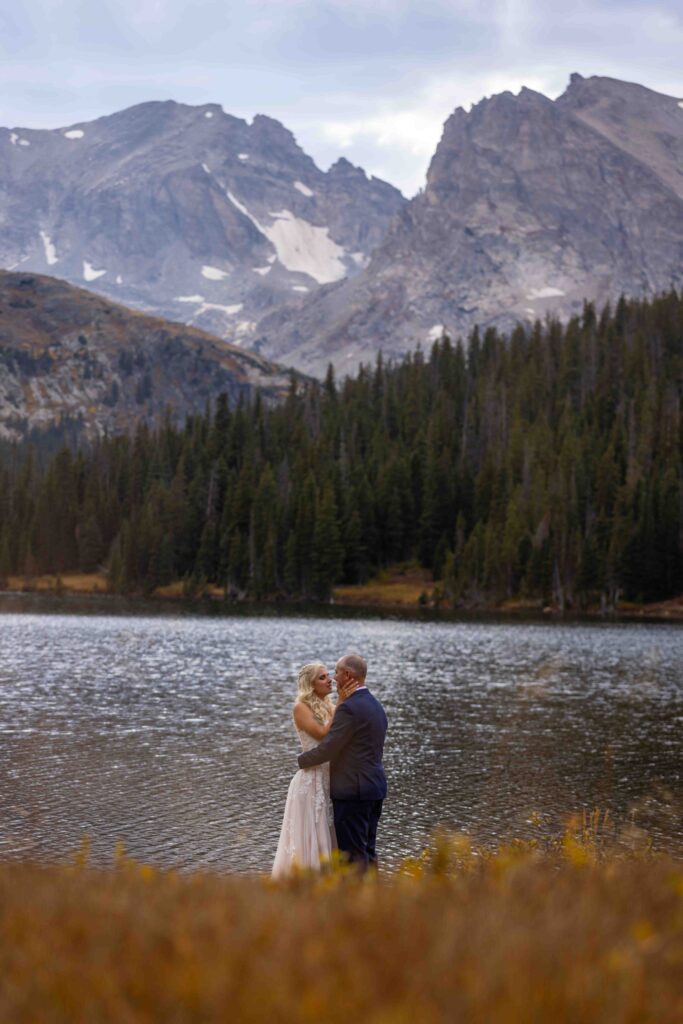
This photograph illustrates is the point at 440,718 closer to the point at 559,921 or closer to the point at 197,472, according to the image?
the point at 559,921

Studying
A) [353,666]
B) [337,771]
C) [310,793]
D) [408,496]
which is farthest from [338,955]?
[408,496]

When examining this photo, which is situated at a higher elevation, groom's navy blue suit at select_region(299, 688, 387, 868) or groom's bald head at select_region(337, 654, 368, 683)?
groom's bald head at select_region(337, 654, 368, 683)

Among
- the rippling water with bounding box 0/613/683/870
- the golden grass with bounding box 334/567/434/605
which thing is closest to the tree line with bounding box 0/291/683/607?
the golden grass with bounding box 334/567/434/605

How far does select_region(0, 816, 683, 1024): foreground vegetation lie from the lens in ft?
13.4

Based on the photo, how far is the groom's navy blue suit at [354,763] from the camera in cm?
1313

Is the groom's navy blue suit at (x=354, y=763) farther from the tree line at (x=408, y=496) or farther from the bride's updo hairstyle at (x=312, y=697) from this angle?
the tree line at (x=408, y=496)

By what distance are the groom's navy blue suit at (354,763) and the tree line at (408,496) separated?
12129 centimetres

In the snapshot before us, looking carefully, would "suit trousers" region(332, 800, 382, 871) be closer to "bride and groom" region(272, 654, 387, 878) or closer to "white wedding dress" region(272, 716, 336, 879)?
"bride and groom" region(272, 654, 387, 878)

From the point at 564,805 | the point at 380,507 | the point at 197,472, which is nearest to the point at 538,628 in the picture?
the point at 380,507

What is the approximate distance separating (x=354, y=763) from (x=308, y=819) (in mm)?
862

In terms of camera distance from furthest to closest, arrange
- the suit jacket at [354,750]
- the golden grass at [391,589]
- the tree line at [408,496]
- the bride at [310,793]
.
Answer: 1. the golden grass at [391,589]
2. the tree line at [408,496]
3. the bride at [310,793]
4. the suit jacket at [354,750]

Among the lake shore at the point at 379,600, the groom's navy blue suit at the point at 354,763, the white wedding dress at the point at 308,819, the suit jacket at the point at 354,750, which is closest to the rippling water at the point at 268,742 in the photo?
the white wedding dress at the point at 308,819

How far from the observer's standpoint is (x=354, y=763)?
13.2 m

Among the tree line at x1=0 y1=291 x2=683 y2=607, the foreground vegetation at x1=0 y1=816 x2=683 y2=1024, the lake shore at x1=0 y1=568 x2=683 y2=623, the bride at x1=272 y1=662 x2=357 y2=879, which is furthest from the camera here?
the tree line at x1=0 y1=291 x2=683 y2=607
